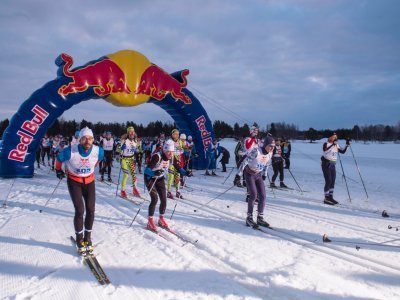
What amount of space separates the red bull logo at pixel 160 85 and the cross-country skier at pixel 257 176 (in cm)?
980

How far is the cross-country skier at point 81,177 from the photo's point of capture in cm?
473

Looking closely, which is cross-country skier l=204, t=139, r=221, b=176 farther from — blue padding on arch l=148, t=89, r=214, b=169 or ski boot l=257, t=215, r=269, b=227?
ski boot l=257, t=215, r=269, b=227

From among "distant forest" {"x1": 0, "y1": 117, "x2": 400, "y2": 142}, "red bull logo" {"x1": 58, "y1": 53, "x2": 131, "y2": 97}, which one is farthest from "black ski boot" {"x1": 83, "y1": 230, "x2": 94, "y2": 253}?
"distant forest" {"x1": 0, "y1": 117, "x2": 400, "y2": 142}

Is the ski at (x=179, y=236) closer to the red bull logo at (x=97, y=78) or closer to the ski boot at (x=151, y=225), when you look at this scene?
the ski boot at (x=151, y=225)

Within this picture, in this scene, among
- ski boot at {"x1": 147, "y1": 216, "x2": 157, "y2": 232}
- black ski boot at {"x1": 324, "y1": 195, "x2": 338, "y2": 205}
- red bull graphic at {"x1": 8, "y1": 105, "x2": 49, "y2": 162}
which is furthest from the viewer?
red bull graphic at {"x1": 8, "y1": 105, "x2": 49, "y2": 162}

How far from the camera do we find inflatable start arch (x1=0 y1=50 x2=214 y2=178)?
12.7 meters

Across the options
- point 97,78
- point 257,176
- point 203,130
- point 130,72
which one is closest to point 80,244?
point 257,176

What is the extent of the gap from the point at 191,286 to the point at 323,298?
4.95ft

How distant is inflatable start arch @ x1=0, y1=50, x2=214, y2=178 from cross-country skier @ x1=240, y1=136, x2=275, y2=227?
969 cm

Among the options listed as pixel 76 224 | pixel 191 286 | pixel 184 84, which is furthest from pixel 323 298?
pixel 184 84

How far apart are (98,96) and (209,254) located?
1125 centimetres

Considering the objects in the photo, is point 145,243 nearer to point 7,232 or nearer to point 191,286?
point 191,286

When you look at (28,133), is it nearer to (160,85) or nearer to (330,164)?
(160,85)

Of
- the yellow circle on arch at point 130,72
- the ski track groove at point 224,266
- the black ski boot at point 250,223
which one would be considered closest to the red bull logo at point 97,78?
the yellow circle on arch at point 130,72
